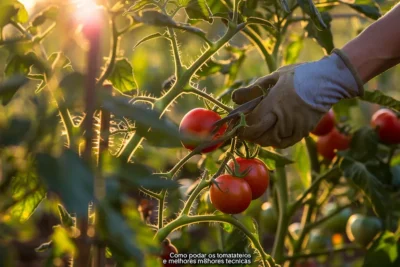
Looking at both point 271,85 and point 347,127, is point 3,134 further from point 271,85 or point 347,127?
point 347,127

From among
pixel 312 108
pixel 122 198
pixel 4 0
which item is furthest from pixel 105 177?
pixel 312 108

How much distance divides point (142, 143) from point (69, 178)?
3.86ft

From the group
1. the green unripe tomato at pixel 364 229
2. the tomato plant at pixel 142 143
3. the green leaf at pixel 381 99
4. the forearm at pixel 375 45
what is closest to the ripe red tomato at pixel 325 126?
the tomato plant at pixel 142 143

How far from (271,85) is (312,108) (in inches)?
4.4

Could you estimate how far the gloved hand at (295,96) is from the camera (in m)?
1.44

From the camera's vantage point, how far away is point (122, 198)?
2.44 ft

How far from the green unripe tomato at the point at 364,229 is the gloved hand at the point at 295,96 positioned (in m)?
0.89

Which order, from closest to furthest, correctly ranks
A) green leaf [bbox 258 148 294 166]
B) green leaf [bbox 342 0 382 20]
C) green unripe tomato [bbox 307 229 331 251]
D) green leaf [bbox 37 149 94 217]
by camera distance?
green leaf [bbox 37 149 94 217], green leaf [bbox 258 148 294 166], green leaf [bbox 342 0 382 20], green unripe tomato [bbox 307 229 331 251]

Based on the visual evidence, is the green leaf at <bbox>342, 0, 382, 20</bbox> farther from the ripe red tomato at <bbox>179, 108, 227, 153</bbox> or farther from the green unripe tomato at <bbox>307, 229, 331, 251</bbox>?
the green unripe tomato at <bbox>307, 229, 331, 251</bbox>

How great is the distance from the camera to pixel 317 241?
2658 millimetres

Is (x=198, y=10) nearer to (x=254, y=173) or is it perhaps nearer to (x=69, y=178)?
(x=254, y=173)

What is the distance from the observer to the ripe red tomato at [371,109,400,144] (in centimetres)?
218

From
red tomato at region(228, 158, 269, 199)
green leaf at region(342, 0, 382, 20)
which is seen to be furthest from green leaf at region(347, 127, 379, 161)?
red tomato at region(228, 158, 269, 199)

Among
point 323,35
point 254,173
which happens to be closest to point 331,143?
point 323,35
